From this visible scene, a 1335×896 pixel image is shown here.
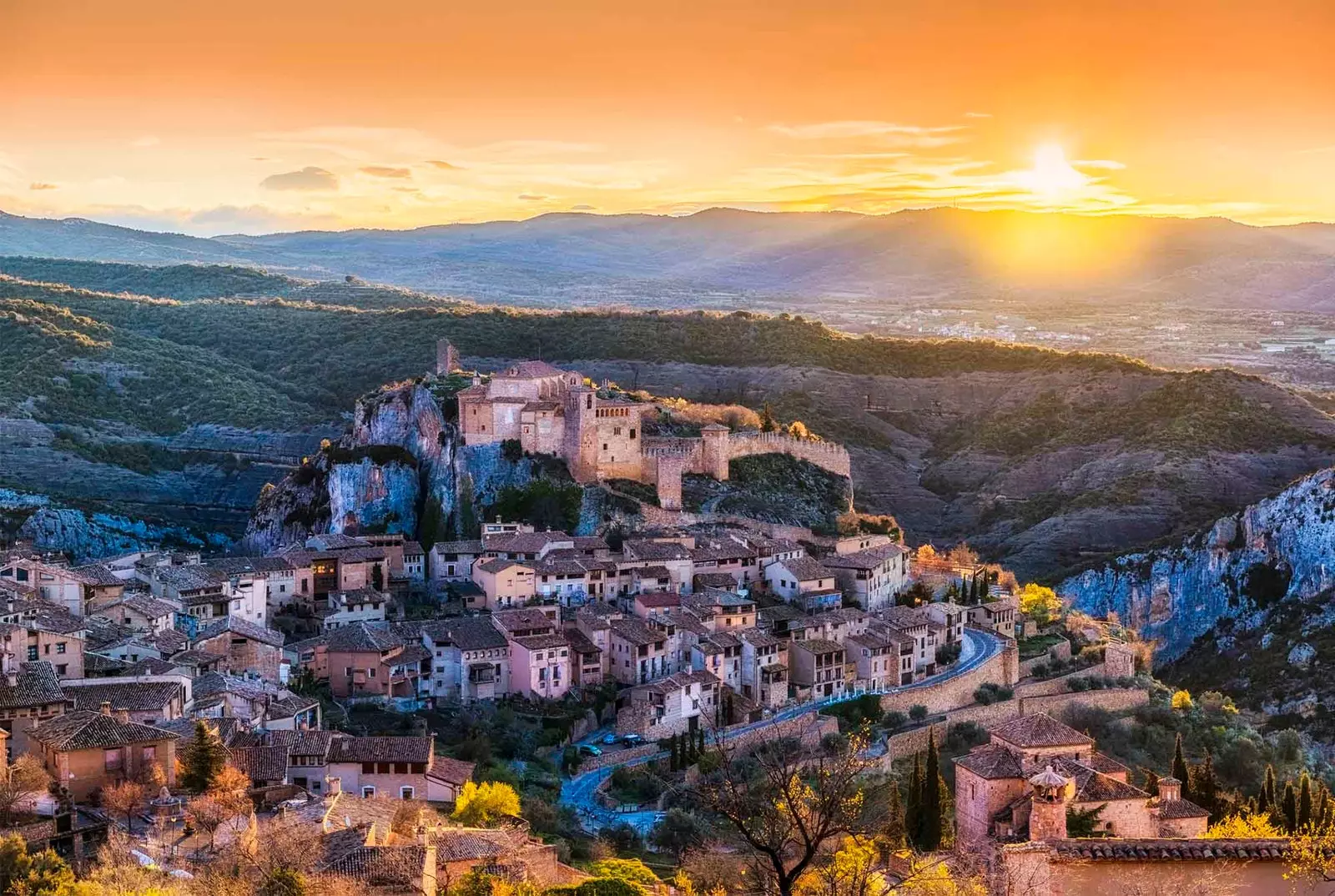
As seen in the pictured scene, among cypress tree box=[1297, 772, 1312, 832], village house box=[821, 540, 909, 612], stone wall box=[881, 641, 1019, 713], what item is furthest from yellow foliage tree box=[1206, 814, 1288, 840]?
village house box=[821, 540, 909, 612]

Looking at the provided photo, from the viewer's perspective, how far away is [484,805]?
89.1 ft

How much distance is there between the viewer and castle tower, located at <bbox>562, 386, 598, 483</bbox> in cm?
5062

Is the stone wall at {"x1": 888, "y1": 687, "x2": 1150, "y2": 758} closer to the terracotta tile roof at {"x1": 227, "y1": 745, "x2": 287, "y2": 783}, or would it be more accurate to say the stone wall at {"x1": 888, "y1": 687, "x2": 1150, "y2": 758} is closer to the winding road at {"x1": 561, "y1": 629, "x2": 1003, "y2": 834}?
the winding road at {"x1": 561, "y1": 629, "x2": 1003, "y2": 834}

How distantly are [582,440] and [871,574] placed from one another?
10.8 m

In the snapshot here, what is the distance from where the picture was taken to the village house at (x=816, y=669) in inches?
1547

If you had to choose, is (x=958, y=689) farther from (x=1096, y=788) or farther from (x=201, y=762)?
(x=201, y=762)

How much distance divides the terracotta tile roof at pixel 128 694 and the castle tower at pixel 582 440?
21.7 metres

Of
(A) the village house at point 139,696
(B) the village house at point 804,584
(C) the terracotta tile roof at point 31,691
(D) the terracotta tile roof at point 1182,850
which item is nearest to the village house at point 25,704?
(C) the terracotta tile roof at point 31,691

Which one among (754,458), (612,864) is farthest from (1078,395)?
(612,864)

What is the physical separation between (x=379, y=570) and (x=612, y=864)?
69.4 ft

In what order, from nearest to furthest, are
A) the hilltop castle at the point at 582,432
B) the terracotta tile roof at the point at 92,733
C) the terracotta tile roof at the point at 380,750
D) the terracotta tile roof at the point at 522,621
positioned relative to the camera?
the terracotta tile roof at the point at 92,733 → the terracotta tile roof at the point at 380,750 → the terracotta tile roof at the point at 522,621 → the hilltop castle at the point at 582,432

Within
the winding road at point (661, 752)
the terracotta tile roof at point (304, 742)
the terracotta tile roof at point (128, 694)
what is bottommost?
the winding road at point (661, 752)

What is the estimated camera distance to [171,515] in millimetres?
69188

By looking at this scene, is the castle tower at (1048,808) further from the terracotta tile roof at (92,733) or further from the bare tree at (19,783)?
the bare tree at (19,783)
